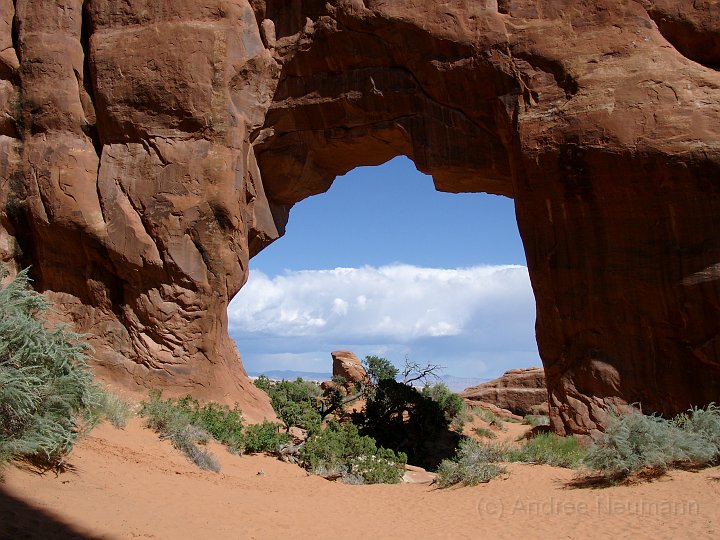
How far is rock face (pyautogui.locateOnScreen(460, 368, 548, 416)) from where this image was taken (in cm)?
2902

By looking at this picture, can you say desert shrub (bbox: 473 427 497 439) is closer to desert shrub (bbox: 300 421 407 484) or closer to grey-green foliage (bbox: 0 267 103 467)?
desert shrub (bbox: 300 421 407 484)

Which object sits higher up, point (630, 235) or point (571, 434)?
point (630, 235)

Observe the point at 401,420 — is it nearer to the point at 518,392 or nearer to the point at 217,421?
the point at 217,421

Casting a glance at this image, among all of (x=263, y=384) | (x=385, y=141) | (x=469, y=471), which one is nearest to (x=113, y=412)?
(x=469, y=471)

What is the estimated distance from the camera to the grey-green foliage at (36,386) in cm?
743

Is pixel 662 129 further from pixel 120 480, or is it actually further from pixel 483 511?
pixel 120 480

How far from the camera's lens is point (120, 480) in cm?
851

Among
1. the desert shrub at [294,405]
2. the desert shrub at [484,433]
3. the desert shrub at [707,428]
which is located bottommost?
the desert shrub at [484,433]

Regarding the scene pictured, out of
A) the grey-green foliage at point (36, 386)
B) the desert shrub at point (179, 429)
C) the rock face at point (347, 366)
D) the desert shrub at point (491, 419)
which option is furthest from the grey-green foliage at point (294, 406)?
the rock face at point (347, 366)

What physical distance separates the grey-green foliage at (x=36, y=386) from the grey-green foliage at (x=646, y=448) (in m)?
6.99

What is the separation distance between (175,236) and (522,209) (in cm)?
710

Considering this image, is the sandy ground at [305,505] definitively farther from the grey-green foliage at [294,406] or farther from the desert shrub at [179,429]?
the grey-green foliage at [294,406]

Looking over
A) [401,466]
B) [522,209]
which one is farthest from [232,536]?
[522,209]

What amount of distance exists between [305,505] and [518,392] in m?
21.7
